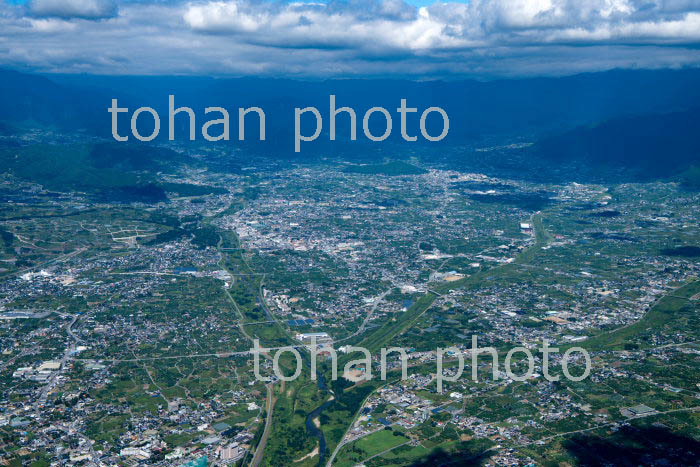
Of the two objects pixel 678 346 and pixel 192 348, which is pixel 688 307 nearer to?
pixel 678 346

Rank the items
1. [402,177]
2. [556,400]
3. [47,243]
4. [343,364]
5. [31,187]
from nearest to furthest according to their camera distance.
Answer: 1. [556,400]
2. [343,364]
3. [47,243]
4. [31,187]
5. [402,177]

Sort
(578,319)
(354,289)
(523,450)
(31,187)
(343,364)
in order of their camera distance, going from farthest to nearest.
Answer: (31,187) < (354,289) < (578,319) < (343,364) < (523,450)

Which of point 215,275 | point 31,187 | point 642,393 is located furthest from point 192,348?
point 31,187

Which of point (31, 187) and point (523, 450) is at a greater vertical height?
point (31, 187)

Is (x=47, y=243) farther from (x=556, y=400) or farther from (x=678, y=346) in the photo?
(x=678, y=346)

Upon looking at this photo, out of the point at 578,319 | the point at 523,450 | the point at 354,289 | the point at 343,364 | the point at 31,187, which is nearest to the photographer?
the point at 523,450

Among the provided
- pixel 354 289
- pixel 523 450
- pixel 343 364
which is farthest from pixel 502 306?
pixel 523 450

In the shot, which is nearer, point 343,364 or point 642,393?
point 642,393

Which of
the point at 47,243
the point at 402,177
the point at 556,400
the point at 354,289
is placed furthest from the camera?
the point at 402,177

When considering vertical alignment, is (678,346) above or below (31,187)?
below
